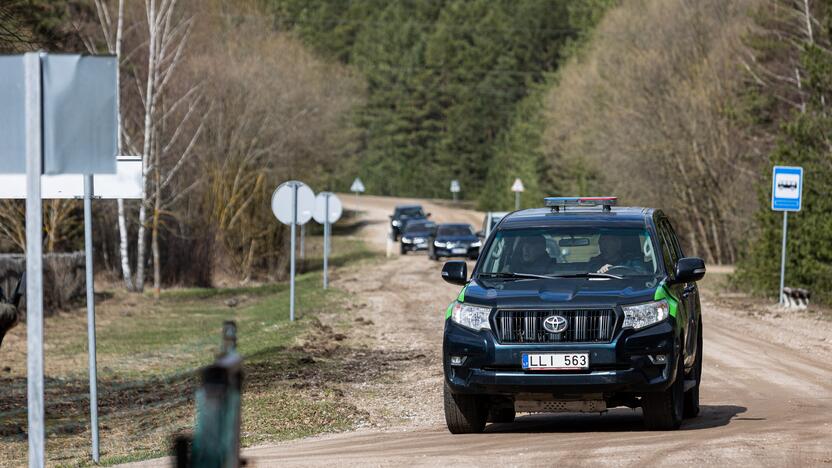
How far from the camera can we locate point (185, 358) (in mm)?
24047

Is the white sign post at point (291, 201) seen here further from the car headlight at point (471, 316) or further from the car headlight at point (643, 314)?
the car headlight at point (643, 314)

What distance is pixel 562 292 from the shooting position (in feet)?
36.6

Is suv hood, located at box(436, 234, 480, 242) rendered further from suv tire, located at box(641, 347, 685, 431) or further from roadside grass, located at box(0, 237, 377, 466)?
suv tire, located at box(641, 347, 685, 431)

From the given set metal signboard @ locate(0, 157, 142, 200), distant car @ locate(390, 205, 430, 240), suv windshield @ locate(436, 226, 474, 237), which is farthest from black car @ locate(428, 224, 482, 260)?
metal signboard @ locate(0, 157, 142, 200)

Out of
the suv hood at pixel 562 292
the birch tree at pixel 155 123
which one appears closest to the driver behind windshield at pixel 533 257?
the suv hood at pixel 562 292

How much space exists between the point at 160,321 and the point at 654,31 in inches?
1169

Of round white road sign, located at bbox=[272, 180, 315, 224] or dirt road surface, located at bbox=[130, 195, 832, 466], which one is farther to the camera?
round white road sign, located at bbox=[272, 180, 315, 224]

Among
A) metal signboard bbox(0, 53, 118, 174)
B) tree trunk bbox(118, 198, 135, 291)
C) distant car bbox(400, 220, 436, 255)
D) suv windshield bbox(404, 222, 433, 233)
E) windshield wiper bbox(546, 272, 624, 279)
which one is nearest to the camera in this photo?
metal signboard bbox(0, 53, 118, 174)

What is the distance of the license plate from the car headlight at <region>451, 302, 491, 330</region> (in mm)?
479

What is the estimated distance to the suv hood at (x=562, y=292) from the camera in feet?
36.2

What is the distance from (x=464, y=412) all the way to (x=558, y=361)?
44.2 inches

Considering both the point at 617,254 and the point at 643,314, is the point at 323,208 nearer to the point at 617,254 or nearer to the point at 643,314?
the point at 617,254

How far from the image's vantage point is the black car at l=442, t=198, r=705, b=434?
10.9m

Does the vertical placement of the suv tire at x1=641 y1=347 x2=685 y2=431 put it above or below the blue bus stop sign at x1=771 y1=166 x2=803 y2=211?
below
